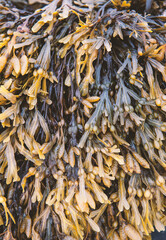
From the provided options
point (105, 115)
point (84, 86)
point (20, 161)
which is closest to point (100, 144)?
point (105, 115)

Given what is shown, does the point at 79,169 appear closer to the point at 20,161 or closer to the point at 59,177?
the point at 59,177

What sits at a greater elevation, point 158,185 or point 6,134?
point 6,134

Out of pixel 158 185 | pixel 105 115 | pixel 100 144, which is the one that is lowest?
pixel 158 185

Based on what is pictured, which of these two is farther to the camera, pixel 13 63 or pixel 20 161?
pixel 20 161

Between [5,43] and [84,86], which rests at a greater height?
[5,43]

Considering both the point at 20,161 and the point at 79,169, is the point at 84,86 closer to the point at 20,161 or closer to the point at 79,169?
the point at 79,169

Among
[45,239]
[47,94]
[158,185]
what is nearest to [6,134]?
[47,94]
